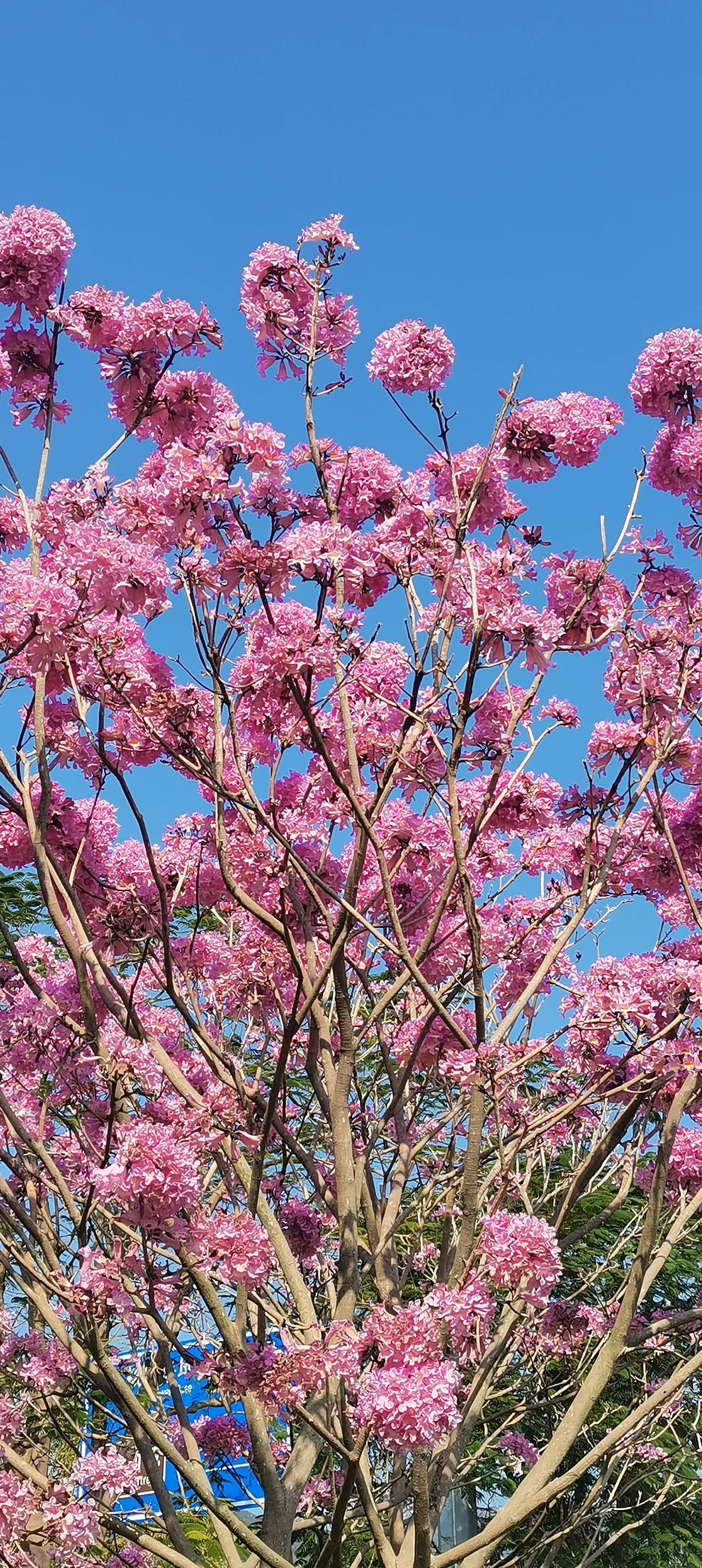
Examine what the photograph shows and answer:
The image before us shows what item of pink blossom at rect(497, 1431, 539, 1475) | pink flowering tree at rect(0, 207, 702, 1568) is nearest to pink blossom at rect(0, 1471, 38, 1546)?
pink flowering tree at rect(0, 207, 702, 1568)

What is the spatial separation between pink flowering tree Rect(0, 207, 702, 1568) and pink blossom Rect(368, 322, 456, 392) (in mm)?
13

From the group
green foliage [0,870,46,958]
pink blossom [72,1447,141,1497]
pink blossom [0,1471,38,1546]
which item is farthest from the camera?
green foliage [0,870,46,958]

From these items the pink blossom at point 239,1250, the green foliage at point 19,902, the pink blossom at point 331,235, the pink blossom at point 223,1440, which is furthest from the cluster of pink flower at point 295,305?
the green foliage at point 19,902

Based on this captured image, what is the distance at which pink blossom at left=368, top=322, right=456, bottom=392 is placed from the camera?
206 inches

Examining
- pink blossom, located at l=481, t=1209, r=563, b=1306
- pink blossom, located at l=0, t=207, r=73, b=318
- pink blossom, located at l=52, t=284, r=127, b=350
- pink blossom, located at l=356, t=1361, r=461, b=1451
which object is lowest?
pink blossom, located at l=356, t=1361, r=461, b=1451

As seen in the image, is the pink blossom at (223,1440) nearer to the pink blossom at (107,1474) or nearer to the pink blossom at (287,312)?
the pink blossom at (107,1474)

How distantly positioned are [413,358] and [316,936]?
244 centimetres

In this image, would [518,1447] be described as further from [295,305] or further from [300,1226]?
[295,305]

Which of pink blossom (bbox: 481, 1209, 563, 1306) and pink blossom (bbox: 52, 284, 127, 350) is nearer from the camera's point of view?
pink blossom (bbox: 481, 1209, 563, 1306)

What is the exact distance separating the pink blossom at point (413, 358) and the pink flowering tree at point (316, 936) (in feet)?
0.04

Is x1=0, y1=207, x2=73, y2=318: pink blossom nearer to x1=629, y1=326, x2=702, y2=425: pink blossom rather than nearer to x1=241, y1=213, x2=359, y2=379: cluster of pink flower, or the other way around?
x1=241, y1=213, x2=359, y2=379: cluster of pink flower

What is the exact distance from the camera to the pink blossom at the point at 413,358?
5242mm

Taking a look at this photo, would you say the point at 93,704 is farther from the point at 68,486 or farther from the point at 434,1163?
the point at 434,1163

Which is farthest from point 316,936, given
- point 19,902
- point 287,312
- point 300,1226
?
point 19,902
